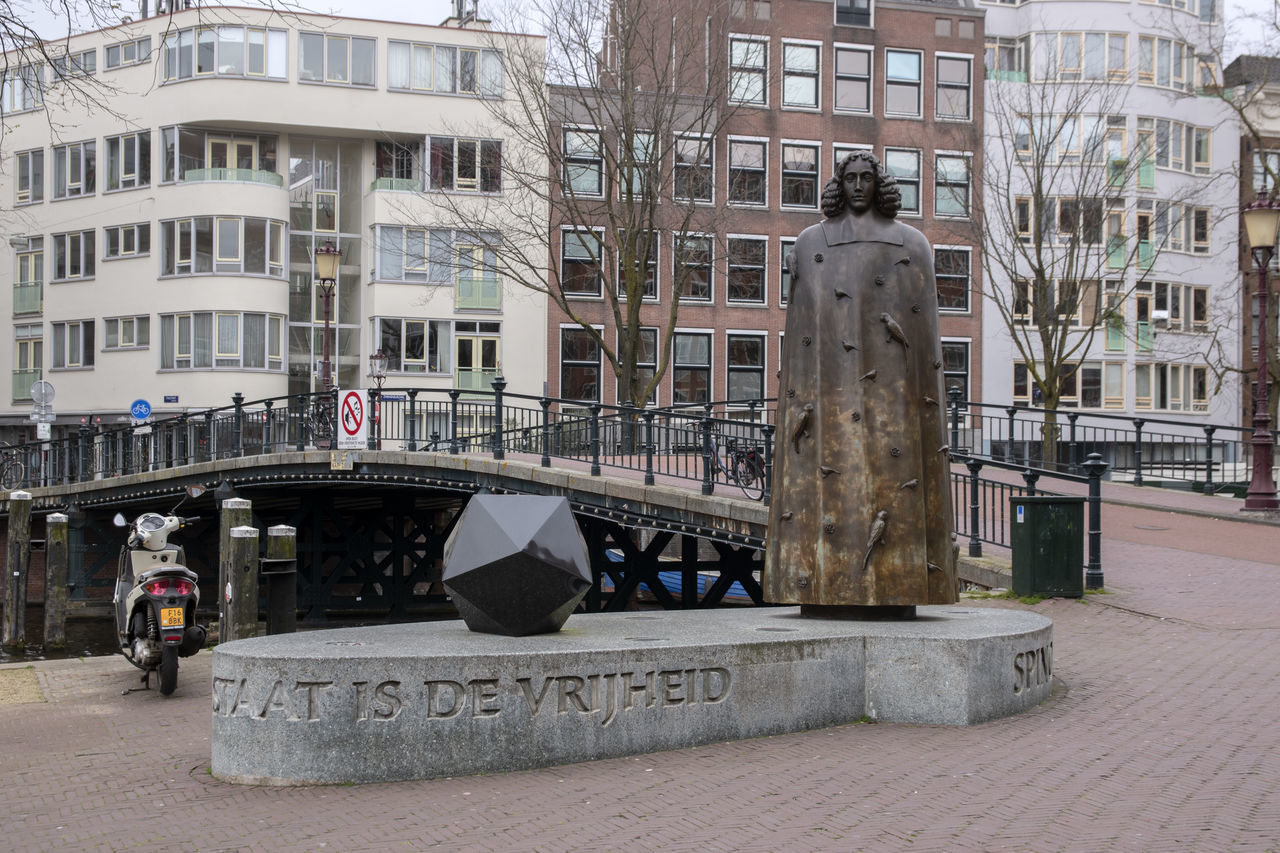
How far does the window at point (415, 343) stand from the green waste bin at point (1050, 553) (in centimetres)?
3351

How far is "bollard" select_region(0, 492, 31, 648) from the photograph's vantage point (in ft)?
72.6

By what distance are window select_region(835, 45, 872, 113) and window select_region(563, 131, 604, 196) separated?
9570 mm

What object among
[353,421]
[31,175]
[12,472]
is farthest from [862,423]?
[31,175]

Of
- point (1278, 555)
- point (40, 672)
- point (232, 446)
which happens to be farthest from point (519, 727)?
point (232, 446)

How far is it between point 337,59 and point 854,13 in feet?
56.8

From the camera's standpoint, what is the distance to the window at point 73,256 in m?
47.0

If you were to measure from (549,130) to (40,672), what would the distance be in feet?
59.5

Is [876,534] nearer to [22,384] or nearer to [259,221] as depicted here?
[259,221]

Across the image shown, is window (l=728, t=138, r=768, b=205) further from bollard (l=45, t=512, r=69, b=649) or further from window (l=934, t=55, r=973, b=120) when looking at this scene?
bollard (l=45, t=512, r=69, b=649)

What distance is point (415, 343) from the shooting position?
148ft

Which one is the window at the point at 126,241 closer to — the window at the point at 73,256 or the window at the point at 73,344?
the window at the point at 73,256

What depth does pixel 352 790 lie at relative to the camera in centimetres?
693

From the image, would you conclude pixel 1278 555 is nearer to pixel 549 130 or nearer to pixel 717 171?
pixel 549 130

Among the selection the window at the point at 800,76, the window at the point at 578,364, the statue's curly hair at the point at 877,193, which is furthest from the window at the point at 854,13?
the statue's curly hair at the point at 877,193
